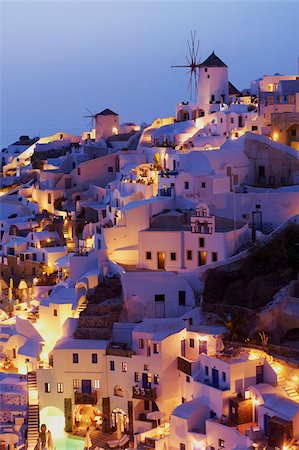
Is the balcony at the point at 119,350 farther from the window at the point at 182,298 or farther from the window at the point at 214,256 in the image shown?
the window at the point at 214,256

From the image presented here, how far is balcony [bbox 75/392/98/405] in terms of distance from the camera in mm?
27266

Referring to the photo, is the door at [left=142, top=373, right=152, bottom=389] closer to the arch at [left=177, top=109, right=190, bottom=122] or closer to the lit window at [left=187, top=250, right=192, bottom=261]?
the lit window at [left=187, top=250, right=192, bottom=261]

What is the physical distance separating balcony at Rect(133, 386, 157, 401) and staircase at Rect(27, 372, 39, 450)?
2.95 metres

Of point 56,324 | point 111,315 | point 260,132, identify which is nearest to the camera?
point 111,315

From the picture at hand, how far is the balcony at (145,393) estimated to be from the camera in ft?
87.4

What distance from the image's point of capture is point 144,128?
47188 millimetres

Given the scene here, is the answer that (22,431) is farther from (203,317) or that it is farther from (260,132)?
(260,132)

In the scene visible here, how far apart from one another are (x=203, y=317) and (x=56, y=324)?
5056 millimetres

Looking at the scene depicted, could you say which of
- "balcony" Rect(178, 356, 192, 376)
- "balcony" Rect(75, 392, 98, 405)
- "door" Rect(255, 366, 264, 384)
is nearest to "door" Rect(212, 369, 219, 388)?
"balcony" Rect(178, 356, 192, 376)

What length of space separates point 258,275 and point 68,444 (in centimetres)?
704

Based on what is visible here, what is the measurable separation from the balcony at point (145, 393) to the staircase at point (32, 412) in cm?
295

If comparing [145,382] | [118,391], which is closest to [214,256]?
[145,382]

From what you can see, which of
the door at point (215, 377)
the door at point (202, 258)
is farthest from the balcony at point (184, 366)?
the door at point (202, 258)

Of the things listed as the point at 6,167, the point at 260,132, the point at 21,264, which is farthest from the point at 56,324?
the point at 6,167
